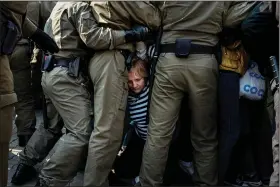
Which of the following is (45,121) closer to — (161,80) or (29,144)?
(29,144)

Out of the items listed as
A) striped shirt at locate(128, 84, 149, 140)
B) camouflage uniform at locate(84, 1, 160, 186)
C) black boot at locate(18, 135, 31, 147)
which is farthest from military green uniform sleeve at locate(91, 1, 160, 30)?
black boot at locate(18, 135, 31, 147)

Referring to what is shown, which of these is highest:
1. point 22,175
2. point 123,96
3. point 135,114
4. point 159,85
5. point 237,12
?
point 237,12

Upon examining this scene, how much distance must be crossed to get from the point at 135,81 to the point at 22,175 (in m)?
1.54

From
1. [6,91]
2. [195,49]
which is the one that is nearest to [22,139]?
[6,91]

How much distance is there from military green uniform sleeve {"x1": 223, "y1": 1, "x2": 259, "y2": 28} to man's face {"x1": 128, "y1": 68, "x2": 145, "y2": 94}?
0.94 metres

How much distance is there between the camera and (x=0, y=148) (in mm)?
3510

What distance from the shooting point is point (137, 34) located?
13.4ft

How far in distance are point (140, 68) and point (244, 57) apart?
3.22 ft

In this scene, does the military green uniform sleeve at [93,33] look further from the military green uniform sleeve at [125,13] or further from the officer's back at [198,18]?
the officer's back at [198,18]

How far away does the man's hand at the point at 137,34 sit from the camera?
4082 mm

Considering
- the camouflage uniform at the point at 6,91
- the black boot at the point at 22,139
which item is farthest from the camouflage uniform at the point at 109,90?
the black boot at the point at 22,139

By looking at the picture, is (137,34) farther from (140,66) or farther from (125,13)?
(140,66)

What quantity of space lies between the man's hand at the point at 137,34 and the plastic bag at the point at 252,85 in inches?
38.5

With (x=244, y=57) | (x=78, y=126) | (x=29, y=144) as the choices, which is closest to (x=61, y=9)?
(x=78, y=126)
